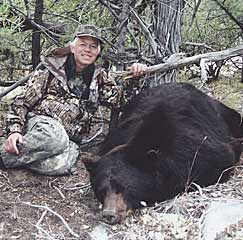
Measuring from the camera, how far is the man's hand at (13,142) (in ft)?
15.3

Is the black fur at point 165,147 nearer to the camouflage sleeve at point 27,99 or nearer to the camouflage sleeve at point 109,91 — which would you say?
the camouflage sleeve at point 109,91

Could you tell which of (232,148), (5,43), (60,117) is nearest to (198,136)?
(232,148)

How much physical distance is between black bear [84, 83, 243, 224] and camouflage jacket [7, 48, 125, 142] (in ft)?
1.26

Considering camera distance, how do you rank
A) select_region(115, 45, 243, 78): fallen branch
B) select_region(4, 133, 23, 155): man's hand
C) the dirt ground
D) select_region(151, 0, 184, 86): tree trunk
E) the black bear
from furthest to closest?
1. select_region(151, 0, 184, 86): tree trunk
2. select_region(115, 45, 243, 78): fallen branch
3. select_region(4, 133, 23, 155): man's hand
4. the black bear
5. the dirt ground

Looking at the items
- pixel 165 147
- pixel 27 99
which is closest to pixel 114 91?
pixel 27 99

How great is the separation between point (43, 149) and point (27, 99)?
567 millimetres

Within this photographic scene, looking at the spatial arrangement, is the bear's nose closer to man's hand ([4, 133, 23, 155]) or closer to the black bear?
the black bear

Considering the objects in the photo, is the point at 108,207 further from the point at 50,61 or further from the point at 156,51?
the point at 156,51

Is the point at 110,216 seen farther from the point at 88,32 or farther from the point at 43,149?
the point at 88,32

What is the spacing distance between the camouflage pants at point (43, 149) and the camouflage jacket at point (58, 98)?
144 mm

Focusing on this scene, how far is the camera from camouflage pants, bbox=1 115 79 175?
16.0ft

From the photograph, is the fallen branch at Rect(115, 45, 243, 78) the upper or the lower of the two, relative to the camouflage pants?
upper

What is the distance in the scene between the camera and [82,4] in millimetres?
6461

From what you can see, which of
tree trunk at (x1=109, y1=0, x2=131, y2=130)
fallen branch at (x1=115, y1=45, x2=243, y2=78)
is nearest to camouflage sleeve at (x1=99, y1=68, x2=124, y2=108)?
fallen branch at (x1=115, y1=45, x2=243, y2=78)
